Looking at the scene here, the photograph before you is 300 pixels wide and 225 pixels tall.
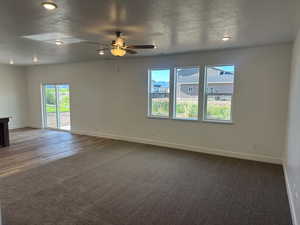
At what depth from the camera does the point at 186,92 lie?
5.50 metres

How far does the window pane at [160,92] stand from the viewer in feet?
18.9

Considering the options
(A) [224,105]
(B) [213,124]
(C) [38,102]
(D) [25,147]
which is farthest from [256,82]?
(C) [38,102]

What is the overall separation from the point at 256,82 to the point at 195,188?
9.23 feet

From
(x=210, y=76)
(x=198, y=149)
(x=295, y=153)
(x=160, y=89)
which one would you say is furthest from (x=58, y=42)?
(x=295, y=153)

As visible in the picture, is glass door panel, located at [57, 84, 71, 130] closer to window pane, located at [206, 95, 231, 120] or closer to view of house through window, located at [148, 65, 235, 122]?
view of house through window, located at [148, 65, 235, 122]

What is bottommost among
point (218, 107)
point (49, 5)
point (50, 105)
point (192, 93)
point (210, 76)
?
point (50, 105)

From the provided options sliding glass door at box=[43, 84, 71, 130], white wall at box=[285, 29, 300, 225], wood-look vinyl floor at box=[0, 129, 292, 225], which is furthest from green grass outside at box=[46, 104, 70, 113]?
white wall at box=[285, 29, 300, 225]

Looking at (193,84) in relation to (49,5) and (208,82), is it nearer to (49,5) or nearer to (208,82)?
(208,82)

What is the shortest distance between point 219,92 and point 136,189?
10.4 feet

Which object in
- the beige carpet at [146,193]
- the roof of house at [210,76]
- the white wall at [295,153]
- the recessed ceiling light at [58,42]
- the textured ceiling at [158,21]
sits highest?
the recessed ceiling light at [58,42]

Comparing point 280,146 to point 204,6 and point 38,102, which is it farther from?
point 38,102

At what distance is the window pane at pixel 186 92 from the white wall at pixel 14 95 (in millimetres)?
6770

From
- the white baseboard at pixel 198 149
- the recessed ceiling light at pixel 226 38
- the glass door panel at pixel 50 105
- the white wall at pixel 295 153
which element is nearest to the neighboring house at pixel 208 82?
the recessed ceiling light at pixel 226 38

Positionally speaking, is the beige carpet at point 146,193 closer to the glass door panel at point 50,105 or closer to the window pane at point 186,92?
the window pane at point 186,92
